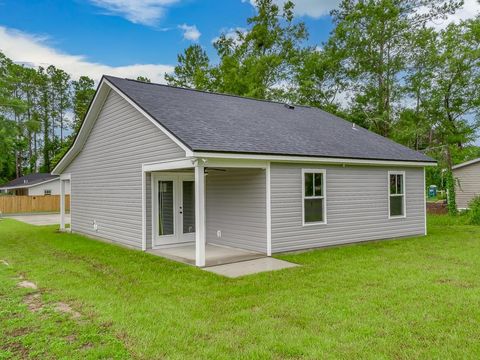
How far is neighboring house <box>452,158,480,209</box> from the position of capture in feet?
74.7

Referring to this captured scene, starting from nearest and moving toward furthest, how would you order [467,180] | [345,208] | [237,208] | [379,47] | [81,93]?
[237,208]
[345,208]
[467,180]
[379,47]
[81,93]

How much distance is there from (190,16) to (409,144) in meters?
14.9

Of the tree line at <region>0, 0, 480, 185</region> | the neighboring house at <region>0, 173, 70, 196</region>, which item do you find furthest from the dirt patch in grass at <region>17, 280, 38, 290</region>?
the neighboring house at <region>0, 173, 70, 196</region>

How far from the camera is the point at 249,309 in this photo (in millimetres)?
5141

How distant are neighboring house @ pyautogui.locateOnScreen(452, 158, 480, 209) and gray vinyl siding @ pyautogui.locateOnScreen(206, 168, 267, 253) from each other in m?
18.1

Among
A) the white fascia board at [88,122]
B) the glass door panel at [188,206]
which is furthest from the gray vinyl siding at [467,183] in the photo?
the white fascia board at [88,122]

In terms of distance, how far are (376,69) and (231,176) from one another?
1780 cm

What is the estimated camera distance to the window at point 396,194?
37.6 feet

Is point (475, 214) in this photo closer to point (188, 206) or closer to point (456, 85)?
point (456, 85)

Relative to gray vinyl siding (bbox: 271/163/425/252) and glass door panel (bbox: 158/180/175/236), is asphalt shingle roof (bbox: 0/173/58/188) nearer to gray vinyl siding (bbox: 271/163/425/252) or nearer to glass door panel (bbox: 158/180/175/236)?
glass door panel (bbox: 158/180/175/236)

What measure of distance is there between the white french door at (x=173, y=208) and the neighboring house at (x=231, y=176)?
3cm

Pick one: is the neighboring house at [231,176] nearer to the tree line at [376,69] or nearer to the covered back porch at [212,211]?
the covered back porch at [212,211]

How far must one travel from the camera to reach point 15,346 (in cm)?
405

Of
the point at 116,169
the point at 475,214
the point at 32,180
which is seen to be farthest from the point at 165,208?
the point at 32,180
